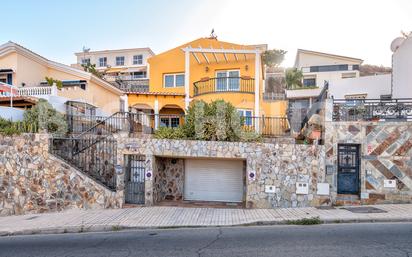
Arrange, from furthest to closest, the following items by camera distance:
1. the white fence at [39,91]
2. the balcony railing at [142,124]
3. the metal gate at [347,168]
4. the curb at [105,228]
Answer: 1. the white fence at [39,91]
2. the balcony railing at [142,124]
3. the metal gate at [347,168]
4. the curb at [105,228]

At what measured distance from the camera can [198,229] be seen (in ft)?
27.2

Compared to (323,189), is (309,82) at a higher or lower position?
higher

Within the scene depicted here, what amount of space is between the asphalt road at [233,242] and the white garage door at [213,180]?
433 cm

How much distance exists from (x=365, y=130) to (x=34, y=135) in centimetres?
1493

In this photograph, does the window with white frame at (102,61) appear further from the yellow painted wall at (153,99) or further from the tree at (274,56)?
the yellow painted wall at (153,99)

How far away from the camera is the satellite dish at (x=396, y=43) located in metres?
15.9

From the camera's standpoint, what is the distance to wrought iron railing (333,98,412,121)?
36.4 ft

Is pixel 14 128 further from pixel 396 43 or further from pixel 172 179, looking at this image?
pixel 396 43

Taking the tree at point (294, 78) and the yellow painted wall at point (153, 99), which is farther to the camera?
the tree at point (294, 78)

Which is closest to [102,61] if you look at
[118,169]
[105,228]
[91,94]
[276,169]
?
[91,94]

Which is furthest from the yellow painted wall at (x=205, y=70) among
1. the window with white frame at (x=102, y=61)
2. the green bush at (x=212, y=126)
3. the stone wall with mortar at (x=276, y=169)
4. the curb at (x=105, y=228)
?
the window with white frame at (x=102, y=61)

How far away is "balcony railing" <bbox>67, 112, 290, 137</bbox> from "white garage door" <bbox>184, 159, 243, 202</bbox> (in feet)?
7.18

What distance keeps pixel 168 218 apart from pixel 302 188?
229 inches

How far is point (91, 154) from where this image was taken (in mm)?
12047
